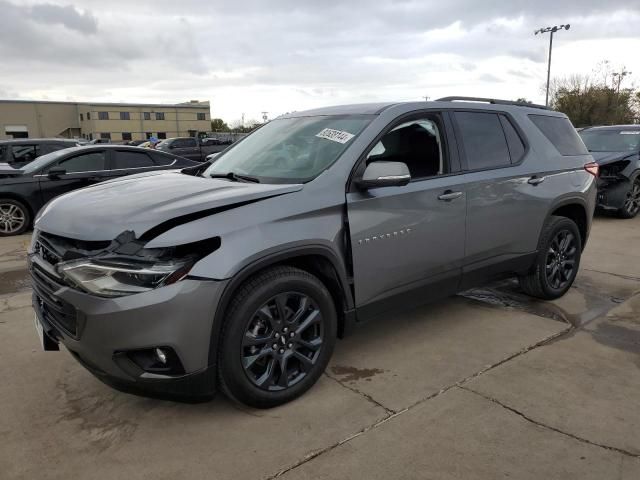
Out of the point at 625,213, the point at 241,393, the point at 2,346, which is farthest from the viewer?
the point at 625,213

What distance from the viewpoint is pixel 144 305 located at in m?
2.44

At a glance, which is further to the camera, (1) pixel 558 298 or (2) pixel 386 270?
(1) pixel 558 298

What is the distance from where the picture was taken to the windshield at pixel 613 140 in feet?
31.7

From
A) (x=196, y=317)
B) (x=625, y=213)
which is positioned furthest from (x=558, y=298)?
(x=625, y=213)

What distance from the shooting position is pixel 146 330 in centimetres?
246

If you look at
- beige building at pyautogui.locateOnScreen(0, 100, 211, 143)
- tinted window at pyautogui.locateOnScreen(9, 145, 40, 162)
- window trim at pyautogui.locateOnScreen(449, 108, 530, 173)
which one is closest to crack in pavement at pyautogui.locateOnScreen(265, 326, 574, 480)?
window trim at pyautogui.locateOnScreen(449, 108, 530, 173)

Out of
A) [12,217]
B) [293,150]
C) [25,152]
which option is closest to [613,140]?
[293,150]

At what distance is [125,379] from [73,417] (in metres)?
0.70

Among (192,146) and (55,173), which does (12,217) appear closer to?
(55,173)

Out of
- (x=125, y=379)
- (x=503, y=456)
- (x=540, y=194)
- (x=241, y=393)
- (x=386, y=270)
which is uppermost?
(x=540, y=194)

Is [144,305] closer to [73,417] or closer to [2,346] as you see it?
[73,417]

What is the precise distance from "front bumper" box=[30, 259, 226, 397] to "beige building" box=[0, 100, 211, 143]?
7947 centimetres

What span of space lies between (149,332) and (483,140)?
9.81 feet

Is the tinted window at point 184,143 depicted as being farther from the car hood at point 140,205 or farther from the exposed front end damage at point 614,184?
the car hood at point 140,205
